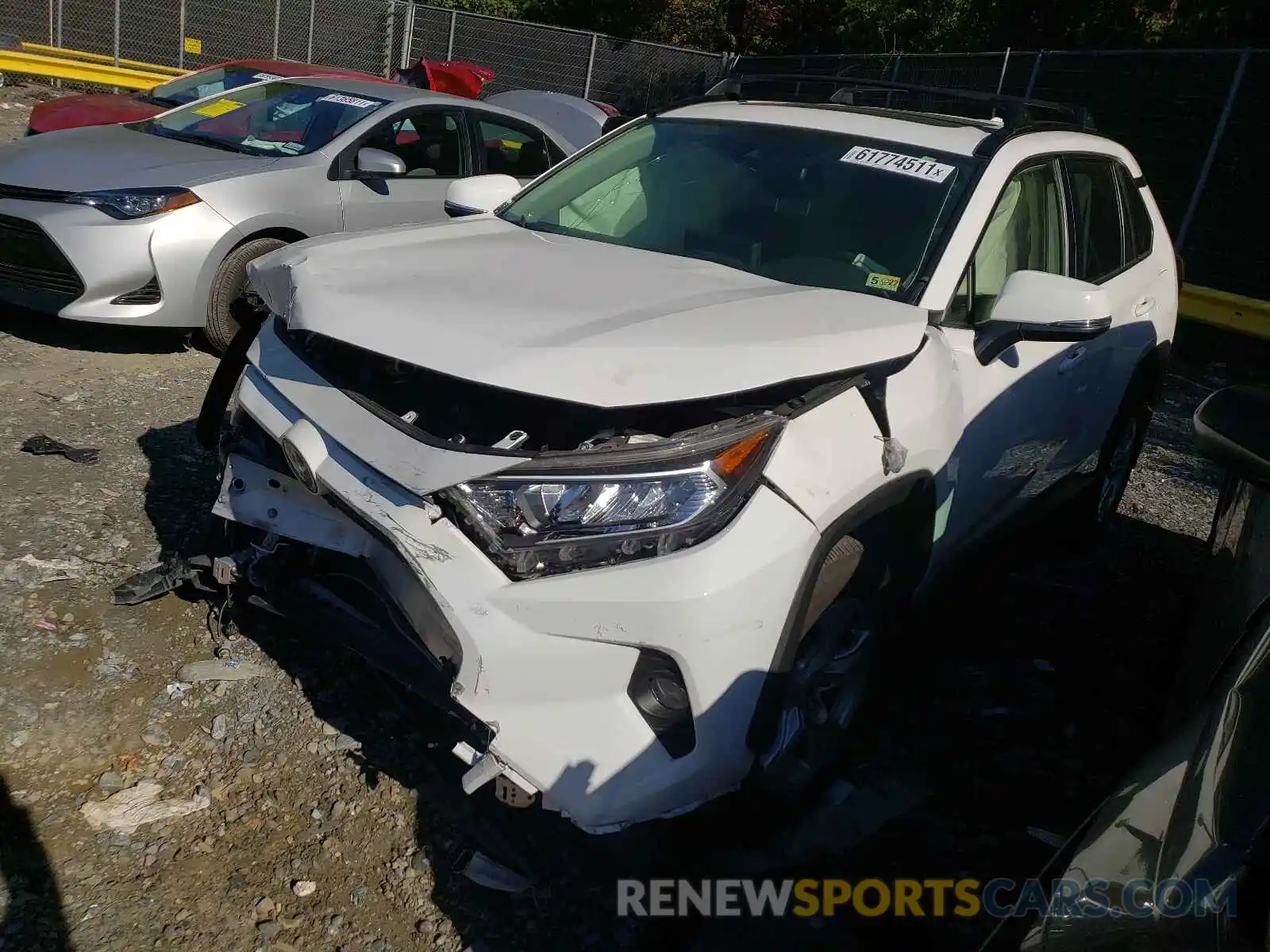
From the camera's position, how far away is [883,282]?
10.2ft

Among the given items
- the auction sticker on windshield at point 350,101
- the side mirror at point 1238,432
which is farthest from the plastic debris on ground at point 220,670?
the auction sticker on windshield at point 350,101

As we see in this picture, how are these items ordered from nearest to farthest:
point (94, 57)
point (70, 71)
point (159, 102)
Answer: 1. point (159, 102)
2. point (70, 71)
3. point (94, 57)

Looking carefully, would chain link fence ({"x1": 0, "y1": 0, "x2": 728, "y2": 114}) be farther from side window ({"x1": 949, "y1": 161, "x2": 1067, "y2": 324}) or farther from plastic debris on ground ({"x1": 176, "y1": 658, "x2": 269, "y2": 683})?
plastic debris on ground ({"x1": 176, "y1": 658, "x2": 269, "y2": 683})

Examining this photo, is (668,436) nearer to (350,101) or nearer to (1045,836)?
(1045,836)

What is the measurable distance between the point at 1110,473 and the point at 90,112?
807 centimetres

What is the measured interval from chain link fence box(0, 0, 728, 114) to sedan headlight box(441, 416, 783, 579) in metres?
17.5

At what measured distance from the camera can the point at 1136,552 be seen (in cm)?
511

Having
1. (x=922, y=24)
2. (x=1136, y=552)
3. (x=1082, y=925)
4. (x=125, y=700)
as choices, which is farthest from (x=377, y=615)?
(x=922, y=24)

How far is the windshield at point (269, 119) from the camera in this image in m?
6.29

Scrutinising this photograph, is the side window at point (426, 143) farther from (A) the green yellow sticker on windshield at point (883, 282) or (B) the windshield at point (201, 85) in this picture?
(A) the green yellow sticker on windshield at point (883, 282)

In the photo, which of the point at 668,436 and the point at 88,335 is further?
the point at 88,335

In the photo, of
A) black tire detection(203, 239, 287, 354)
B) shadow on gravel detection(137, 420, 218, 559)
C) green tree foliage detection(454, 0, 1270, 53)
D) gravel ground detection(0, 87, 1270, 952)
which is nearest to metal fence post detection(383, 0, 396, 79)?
green tree foliage detection(454, 0, 1270, 53)

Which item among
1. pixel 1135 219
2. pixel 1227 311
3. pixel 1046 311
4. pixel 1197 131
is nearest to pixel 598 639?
pixel 1046 311

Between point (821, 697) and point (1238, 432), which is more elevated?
point (1238, 432)
